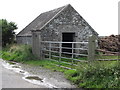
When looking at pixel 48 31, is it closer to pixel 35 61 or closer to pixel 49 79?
pixel 35 61

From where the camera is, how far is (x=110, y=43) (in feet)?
69.8

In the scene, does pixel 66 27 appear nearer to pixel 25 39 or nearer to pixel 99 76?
pixel 25 39

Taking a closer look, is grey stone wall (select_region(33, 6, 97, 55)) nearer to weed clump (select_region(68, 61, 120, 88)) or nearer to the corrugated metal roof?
the corrugated metal roof

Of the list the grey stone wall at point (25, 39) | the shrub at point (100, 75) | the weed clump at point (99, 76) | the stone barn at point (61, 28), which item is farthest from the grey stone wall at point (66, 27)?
the shrub at point (100, 75)

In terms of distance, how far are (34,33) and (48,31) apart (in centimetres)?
122

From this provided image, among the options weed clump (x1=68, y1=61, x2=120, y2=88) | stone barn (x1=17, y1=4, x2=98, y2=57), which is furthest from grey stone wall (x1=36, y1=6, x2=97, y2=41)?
weed clump (x1=68, y1=61, x2=120, y2=88)

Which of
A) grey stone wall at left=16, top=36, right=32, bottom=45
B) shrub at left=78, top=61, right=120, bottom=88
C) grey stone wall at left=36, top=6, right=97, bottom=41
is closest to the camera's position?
shrub at left=78, top=61, right=120, bottom=88

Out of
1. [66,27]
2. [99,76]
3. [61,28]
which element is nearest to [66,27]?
[66,27]

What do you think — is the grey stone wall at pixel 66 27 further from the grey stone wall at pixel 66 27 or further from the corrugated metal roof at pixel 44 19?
the corrugated metal roof at pixel 44 19

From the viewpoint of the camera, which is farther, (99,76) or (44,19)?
(44,19)

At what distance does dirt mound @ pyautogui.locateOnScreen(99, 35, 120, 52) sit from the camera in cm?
2058

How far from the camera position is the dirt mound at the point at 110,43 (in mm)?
20577

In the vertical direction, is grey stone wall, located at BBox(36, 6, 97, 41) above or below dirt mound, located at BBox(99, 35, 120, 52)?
above

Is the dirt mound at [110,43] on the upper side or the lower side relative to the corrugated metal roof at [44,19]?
lower
